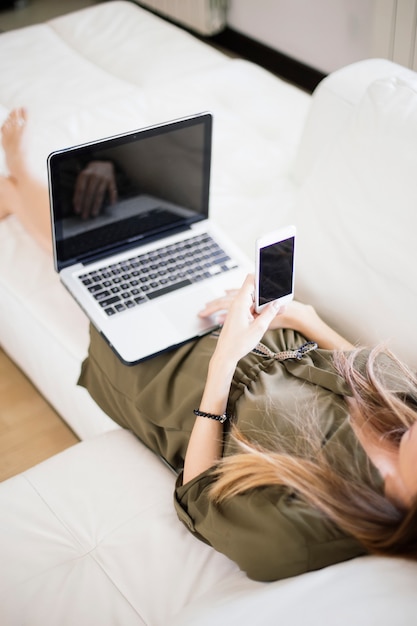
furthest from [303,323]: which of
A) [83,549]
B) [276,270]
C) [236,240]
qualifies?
[83,549]

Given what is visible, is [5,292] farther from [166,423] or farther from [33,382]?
[166,423]

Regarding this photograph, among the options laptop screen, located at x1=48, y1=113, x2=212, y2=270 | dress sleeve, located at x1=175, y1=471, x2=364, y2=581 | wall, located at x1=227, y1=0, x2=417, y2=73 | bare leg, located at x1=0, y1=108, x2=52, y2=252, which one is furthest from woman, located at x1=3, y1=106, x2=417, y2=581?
wall, located at x1=227, y1=0, x2=417, y2=73

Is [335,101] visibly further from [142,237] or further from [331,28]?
[331,28]

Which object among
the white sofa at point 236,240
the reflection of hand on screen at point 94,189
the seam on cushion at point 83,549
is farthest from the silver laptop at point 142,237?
the seam on cushion at point 83,549

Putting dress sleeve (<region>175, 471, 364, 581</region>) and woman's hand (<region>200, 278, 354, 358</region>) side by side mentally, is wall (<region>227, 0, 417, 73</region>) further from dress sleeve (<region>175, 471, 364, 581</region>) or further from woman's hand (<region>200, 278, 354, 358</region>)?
dress sleeve (<region>175, 471, 364, 581</region>)

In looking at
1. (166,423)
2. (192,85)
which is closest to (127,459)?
(166,423)

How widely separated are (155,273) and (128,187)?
0.17 metres

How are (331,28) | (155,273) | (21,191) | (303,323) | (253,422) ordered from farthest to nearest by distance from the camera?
(331,28) < (21,191) < (155,273) < (303,323) < (253,422)

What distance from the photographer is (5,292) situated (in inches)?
58.0

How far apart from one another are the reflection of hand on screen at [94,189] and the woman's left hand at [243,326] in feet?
1.11

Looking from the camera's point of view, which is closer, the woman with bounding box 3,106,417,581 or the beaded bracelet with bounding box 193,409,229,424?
the woman with bounding box 3,106,417,581

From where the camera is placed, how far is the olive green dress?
0.89 metres

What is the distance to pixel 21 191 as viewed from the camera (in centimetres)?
153

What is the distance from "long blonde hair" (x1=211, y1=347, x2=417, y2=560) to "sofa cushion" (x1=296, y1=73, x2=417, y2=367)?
125 mm
